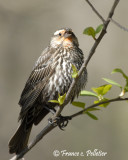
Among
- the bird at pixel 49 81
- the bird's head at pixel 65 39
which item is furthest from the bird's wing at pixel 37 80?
the bird's head at pixel 65 39

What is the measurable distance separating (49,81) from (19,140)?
700mm

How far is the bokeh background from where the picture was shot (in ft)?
22.1

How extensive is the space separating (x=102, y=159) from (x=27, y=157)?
1.30 m

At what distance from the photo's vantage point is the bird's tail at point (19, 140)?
13.8 feet

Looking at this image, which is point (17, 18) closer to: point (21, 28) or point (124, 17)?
point (21, 28)

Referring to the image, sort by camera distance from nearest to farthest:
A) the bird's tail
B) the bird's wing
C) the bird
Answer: the bird's tail
the bird
the bird's wing

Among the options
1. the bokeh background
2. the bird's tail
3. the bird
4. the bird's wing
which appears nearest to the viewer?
the bird's tail

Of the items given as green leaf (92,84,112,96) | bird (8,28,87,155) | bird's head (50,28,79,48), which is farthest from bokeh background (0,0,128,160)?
green leaf (92,84,112,96)

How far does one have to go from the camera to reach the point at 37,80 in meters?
4.70

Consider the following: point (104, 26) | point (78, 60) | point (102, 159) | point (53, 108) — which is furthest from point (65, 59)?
point (102, 159)

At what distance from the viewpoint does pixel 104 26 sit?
8.17 feet

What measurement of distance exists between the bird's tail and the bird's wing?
0.22 m

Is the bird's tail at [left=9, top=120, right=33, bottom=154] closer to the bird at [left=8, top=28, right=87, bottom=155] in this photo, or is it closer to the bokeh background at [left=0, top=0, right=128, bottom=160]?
the bird at [left=8, top=28, right=87, bottom=155]

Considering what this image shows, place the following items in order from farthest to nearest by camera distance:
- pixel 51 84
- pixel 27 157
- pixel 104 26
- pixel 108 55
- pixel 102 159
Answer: pixel 108 55 → pixel 102 159 → pixel 27 157 → pixel 51 84 → pixel 104 26
